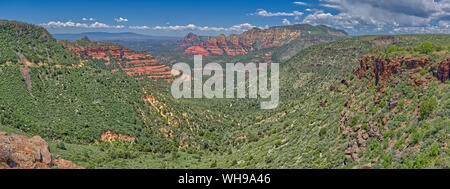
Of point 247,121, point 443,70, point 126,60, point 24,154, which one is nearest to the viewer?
point 24,154

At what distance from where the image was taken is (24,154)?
78.4ft

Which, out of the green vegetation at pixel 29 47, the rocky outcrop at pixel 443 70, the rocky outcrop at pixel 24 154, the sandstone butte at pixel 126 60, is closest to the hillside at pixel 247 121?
the rocky outcrop at pixel 443 70

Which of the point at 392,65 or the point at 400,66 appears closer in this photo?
the point at 400,66

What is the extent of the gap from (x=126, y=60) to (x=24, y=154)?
131 metres

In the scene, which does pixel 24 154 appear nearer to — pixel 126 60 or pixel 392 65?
pixel 392 65

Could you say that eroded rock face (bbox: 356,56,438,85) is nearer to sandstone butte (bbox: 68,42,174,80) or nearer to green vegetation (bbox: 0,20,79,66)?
green vegetation (bbox: 0,20,79,66)

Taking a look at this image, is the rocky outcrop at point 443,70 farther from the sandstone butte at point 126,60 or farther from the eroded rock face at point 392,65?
the sandstone butte at point 126,60

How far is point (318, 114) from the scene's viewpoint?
49281 millimetres

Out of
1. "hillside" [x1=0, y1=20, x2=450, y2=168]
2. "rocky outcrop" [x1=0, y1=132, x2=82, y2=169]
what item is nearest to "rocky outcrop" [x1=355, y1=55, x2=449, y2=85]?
"hillside" [x1=0, y1=20, x2=450, y2=168]

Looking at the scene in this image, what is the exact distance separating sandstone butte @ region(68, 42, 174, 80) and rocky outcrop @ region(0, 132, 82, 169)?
110 metres

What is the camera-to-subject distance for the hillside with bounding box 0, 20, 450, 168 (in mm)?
24719

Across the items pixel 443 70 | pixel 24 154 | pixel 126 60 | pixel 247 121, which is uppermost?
pixel 443 70

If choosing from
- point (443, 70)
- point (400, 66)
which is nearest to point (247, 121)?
point (400, 66)

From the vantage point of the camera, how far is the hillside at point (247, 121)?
81.1ft
